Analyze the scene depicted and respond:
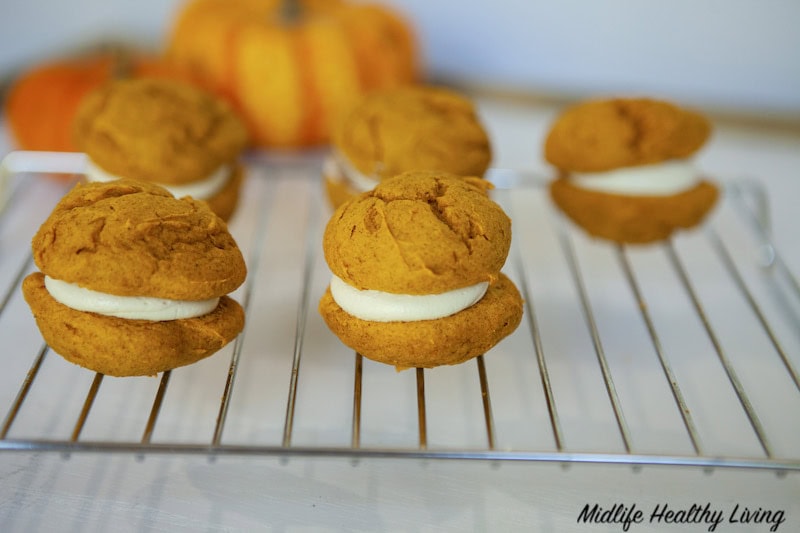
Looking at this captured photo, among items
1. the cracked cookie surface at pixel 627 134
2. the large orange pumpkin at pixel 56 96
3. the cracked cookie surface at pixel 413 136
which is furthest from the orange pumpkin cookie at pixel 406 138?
the large orange pumpkin at pixel 56 96

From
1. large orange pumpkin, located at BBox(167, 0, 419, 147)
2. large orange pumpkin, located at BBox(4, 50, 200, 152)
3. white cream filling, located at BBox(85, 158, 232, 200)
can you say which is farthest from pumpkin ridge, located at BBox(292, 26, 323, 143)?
white cream filling, located at BBox(85, 158, 232, 200)

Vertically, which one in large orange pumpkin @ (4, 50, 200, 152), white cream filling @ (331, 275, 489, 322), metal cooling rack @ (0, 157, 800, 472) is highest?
white cream filling @ (331, 275, 489, 322)

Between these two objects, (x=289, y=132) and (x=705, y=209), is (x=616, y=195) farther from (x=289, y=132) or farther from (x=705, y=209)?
(x=289, y=132)

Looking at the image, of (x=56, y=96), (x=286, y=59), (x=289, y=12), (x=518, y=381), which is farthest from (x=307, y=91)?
(x=518, y=381)

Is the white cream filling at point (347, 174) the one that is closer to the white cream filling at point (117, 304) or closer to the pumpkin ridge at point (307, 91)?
the pumpkin ridge at point (307, 91)

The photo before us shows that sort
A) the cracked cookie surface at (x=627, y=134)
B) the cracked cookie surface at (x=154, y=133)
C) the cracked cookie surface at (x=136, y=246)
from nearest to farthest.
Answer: the cracked cookie surface at (x=136, y=246)
the cracked cookie surface at (x=154, y=133)
the cracked cookie surface at (x=627, y=134)

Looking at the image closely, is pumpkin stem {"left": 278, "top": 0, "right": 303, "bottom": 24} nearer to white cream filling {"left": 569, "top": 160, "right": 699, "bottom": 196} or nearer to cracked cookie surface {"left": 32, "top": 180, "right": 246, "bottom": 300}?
white cream filling {"left": 569, "top": 160, "right": 699, "bottom": 196}

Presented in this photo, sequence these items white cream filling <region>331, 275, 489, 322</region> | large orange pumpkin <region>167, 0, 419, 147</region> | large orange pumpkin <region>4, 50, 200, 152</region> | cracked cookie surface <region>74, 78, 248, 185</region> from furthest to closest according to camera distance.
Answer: large orange pumpkin <region>167, 0, 419, 147</region> < large orange pumpkin <region>4, 50, 200, 152</region> < cracked cookie surface <region>74, 78, 248, 185</region> < white cream filling <region>331, 275, 489, 322</region>
